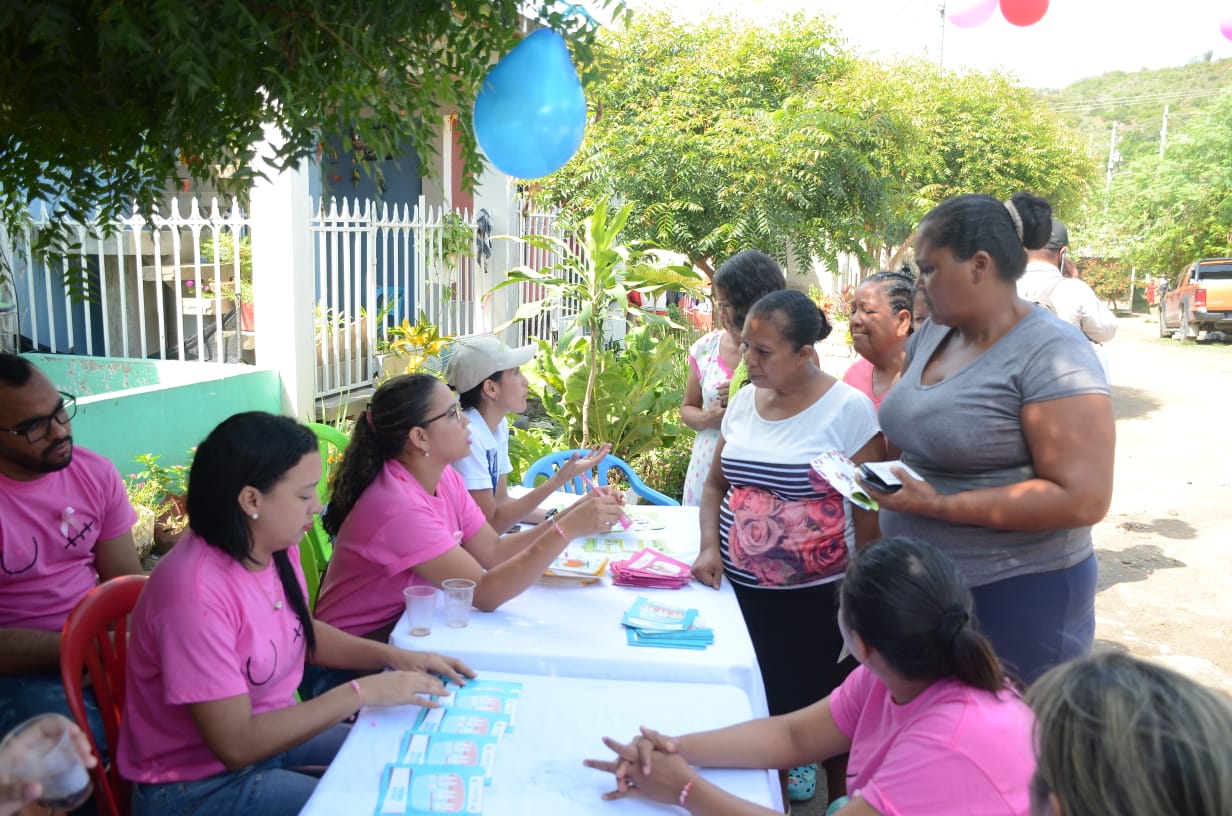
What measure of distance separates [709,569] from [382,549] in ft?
3.23

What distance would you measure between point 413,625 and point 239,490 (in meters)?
0.59

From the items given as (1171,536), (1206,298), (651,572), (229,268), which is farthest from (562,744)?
(1206,298)

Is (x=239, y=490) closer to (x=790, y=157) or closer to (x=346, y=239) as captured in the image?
(x=346, y=239)

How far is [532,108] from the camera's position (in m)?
2.95

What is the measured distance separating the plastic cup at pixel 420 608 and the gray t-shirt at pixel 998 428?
1.31 m

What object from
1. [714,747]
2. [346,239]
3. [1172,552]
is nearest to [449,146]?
[346,239]

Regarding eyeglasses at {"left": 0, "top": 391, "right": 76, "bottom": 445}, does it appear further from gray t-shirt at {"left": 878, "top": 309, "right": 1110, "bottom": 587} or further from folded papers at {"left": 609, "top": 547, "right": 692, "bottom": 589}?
gray t-shirt at {"left": 878, "top": 309, "right": 1110, "bottom": 587}

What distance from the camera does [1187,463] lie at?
30.3ft

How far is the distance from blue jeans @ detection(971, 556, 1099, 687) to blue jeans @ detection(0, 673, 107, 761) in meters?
2.33

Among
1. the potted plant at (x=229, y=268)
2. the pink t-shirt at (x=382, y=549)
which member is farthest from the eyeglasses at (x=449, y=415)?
the potted plant at (x=229, y=268)

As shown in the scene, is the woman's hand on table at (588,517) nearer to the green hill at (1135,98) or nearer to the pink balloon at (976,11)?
the pink balloon at (976,11)

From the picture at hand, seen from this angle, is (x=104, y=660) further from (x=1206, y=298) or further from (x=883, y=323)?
(x=1206, y=298)

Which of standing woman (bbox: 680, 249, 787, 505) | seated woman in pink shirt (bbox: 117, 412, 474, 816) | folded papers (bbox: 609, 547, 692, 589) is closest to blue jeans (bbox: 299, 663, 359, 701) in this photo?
seated woman in pink shirt (bbox: 117, 412, 474, 816)

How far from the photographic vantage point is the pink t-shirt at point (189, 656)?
6.30ft
